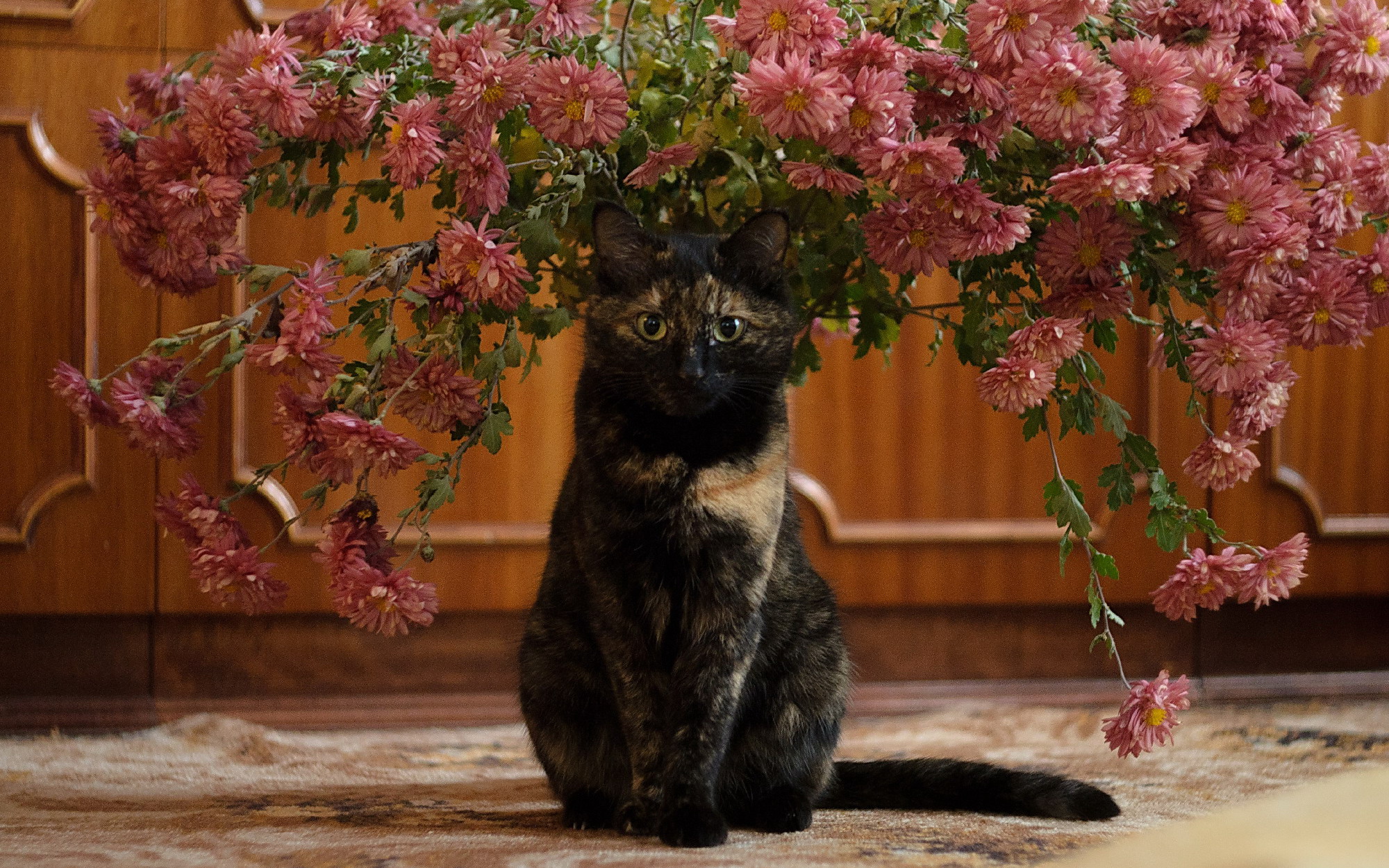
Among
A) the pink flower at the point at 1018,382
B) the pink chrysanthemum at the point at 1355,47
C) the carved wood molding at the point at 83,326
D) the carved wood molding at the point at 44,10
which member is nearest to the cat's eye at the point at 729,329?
the pink flower at the point at 1018,382

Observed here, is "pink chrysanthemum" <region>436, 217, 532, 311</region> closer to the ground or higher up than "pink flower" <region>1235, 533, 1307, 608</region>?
higher up

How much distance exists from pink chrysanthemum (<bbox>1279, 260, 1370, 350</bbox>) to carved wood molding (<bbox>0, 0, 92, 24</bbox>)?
1.42 metres

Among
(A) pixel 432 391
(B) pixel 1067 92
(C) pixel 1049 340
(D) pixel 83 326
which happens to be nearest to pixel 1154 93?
(B) pixel 1067 92

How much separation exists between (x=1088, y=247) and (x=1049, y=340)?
3.4 inches

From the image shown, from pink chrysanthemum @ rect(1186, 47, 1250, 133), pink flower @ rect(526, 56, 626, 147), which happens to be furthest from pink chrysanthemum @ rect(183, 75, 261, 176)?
pink chrysanthemum @ rect(1186, 47, 1250, 133)

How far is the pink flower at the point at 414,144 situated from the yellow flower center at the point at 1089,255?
47cm

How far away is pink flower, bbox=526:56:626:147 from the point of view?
0.85 meters

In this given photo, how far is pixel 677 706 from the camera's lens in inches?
37.9

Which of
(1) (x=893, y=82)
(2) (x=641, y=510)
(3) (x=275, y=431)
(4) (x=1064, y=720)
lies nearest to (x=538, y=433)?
(3) (x=275, y=431)

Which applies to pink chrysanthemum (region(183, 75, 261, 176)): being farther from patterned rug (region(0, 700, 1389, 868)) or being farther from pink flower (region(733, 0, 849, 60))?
patterned rug (region(0, 700, 1389, 868))

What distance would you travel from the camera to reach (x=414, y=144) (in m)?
0.85

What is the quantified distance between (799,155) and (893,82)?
0.66ft

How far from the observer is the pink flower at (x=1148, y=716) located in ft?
2.86

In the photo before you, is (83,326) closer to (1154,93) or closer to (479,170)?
(479,170)
